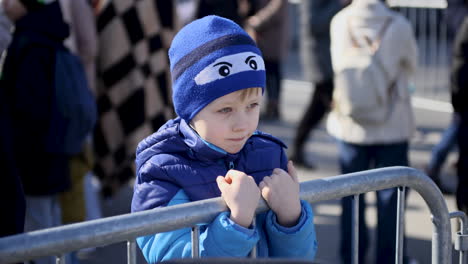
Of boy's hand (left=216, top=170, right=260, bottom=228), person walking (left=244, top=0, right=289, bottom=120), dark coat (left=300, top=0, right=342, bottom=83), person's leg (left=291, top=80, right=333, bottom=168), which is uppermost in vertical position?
person walking (left=244, top=0, right=289, bottom=120)

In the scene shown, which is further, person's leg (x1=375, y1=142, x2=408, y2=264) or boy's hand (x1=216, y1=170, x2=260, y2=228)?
person's leg (x1=375, y1=142, x2=408, y2=264)

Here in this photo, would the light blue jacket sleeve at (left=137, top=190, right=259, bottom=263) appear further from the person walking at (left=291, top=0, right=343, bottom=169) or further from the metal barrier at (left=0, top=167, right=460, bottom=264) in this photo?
the person walking at (left=291, top=0, right=343, bottom=169)

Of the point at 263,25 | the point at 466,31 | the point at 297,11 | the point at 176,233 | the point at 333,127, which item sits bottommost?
the point at 176,233

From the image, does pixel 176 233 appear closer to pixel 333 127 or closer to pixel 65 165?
pixel 65 165

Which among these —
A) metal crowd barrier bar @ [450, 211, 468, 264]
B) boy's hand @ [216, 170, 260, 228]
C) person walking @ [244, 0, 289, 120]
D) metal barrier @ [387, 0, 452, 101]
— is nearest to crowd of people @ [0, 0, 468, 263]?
boy's hand @ [216, 170, 260, 228]

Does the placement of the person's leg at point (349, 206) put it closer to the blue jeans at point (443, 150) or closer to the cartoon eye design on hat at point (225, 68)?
the blue jeans at point (443, 150)

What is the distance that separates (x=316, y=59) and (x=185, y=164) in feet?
13.8

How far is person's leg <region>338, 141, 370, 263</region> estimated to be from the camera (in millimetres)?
4555

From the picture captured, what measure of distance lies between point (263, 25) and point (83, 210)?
4.04 m

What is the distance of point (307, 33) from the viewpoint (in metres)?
6.22

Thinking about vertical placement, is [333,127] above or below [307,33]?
below

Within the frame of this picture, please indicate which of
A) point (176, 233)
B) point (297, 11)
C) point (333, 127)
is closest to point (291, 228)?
point (176, 233)

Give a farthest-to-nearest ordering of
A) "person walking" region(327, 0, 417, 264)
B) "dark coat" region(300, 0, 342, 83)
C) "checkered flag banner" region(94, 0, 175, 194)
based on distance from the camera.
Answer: "dark coat" region(300, 0, 342, 83) → "checkered flag banner" region(94, 0, 175, 194) → "person walking" region(327, 0, 417, 264)

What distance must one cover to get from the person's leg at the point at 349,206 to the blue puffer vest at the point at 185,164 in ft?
7.38
